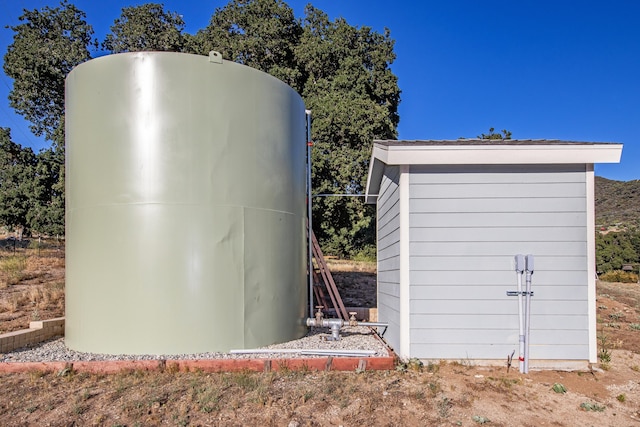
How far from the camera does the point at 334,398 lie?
4.49 metres

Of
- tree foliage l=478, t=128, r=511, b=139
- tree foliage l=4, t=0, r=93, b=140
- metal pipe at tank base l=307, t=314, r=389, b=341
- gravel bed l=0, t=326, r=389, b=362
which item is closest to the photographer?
gravel bed l=0, t=326, r=389, b=362

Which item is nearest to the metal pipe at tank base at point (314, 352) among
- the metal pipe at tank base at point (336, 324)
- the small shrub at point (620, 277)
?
the metal pipe at tank base at point (336, 324)

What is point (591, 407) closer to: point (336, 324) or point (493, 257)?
point (493, 257)

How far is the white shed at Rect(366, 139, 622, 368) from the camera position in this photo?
582 centimetres

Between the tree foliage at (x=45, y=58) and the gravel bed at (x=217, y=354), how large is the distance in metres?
13.2

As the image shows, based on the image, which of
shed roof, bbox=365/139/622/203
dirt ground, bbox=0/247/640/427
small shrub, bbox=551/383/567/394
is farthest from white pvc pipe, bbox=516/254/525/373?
shed roof, bbox=365/139/622/203

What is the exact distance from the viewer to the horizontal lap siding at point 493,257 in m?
5.83

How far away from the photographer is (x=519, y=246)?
595 cm

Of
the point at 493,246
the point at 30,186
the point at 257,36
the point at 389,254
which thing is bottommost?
the point at 389,254

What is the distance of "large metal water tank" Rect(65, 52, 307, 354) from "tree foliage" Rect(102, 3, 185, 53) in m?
12.0

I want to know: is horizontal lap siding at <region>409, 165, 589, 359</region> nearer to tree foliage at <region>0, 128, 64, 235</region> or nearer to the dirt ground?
the dirt ground

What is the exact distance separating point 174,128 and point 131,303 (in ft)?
7.84

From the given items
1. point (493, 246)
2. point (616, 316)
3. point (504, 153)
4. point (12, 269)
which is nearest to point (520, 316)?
point (493, 246)

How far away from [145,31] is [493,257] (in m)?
16.8
